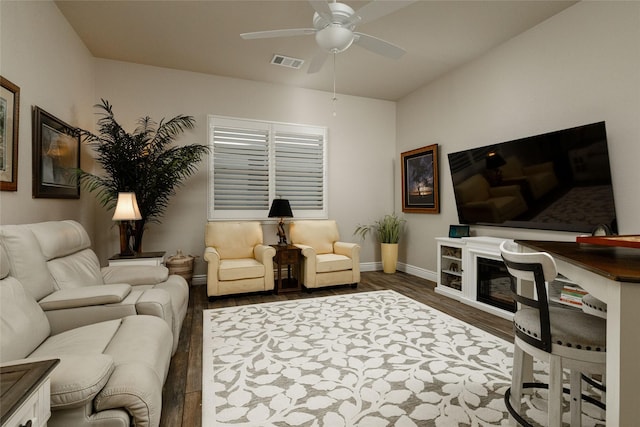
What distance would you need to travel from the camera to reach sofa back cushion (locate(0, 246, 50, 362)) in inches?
56.1

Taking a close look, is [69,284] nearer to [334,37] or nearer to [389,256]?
[334,37]

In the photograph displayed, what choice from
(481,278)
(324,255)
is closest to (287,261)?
(324,255)

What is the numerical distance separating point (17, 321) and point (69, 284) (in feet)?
2.41

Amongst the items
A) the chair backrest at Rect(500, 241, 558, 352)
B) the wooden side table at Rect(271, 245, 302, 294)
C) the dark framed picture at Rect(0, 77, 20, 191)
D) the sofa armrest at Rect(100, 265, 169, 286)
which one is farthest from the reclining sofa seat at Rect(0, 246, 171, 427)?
the wooden side table at Rect(271, 245, 302, 294)

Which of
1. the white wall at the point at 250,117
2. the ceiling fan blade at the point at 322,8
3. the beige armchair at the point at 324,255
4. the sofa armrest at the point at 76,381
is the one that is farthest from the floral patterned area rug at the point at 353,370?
the ceiling fan blade at the point at 322,8

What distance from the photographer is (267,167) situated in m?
4.95

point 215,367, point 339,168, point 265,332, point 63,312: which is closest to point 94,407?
point 63,312

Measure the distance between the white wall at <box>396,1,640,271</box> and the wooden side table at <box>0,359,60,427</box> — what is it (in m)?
3.75

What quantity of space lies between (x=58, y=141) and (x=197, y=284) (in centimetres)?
244

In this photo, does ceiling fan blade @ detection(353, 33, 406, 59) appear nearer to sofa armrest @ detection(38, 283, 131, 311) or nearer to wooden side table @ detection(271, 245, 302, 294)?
sofa armrest @ detection(38, 283, 131, 311)

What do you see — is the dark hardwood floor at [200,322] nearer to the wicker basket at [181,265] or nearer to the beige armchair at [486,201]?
the wicker basket at [181,265]

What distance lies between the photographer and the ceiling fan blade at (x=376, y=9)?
2.12 metres

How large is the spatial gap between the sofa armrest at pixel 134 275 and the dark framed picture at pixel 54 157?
0.89 m

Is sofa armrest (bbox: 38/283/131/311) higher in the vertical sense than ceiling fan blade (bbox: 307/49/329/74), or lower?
lower
